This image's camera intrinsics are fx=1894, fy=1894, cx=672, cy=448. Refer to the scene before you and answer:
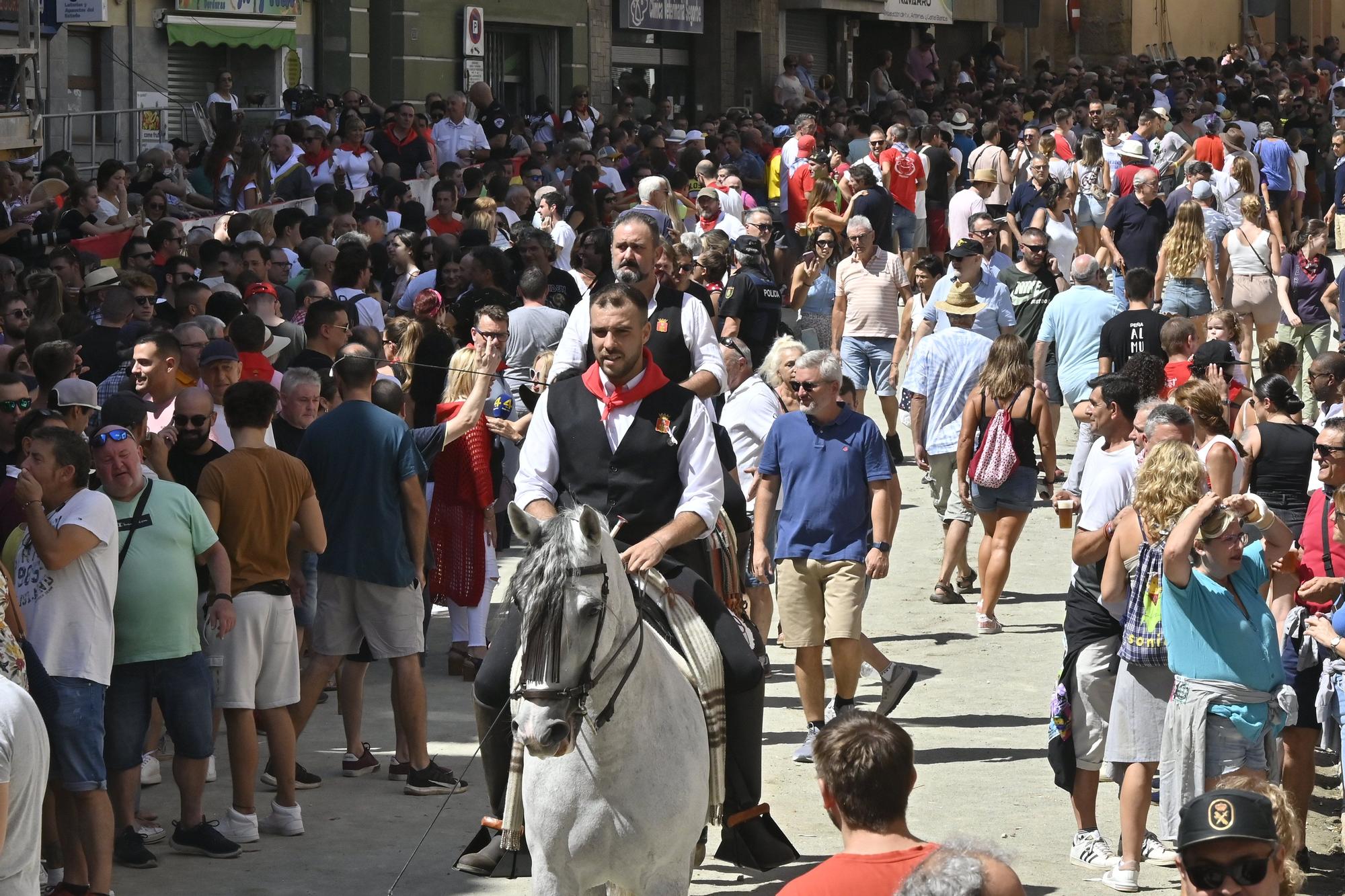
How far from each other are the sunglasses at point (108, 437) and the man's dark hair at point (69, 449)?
0.32m

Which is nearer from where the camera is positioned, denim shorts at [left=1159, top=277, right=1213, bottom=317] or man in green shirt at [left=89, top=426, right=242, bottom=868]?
man in green shirt at [left=89, top=426, right=242, bottom=868]

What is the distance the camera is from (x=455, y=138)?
22.8 meters

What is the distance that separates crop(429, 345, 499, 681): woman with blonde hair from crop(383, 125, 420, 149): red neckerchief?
1120 cm

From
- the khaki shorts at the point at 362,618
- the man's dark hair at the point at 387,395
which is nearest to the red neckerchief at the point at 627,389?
the khaki shorts at the point at 362,618

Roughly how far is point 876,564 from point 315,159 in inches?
470

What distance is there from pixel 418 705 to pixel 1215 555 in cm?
378

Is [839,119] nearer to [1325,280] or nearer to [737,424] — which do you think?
[1325,280]

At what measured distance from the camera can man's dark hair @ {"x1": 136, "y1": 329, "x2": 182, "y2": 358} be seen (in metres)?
9.32

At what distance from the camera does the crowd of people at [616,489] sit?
6.73 metres

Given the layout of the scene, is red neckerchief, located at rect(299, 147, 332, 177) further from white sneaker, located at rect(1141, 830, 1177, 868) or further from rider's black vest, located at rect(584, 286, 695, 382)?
white sneaker, located at rect(1141, 830, 1177, 868)

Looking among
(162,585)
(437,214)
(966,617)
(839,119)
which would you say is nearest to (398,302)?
(437,214)

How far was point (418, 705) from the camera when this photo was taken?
8852 mm

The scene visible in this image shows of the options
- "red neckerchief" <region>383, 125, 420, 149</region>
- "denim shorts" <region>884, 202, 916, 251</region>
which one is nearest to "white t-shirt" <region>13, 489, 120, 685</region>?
"red neckerchief" <region>383, 125, 420, 149</region>

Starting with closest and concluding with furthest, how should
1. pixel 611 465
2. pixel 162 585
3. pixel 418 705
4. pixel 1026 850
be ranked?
pixel 611 465 → pixel 162 585 → pixel 1026 850 → pixel 418 705
